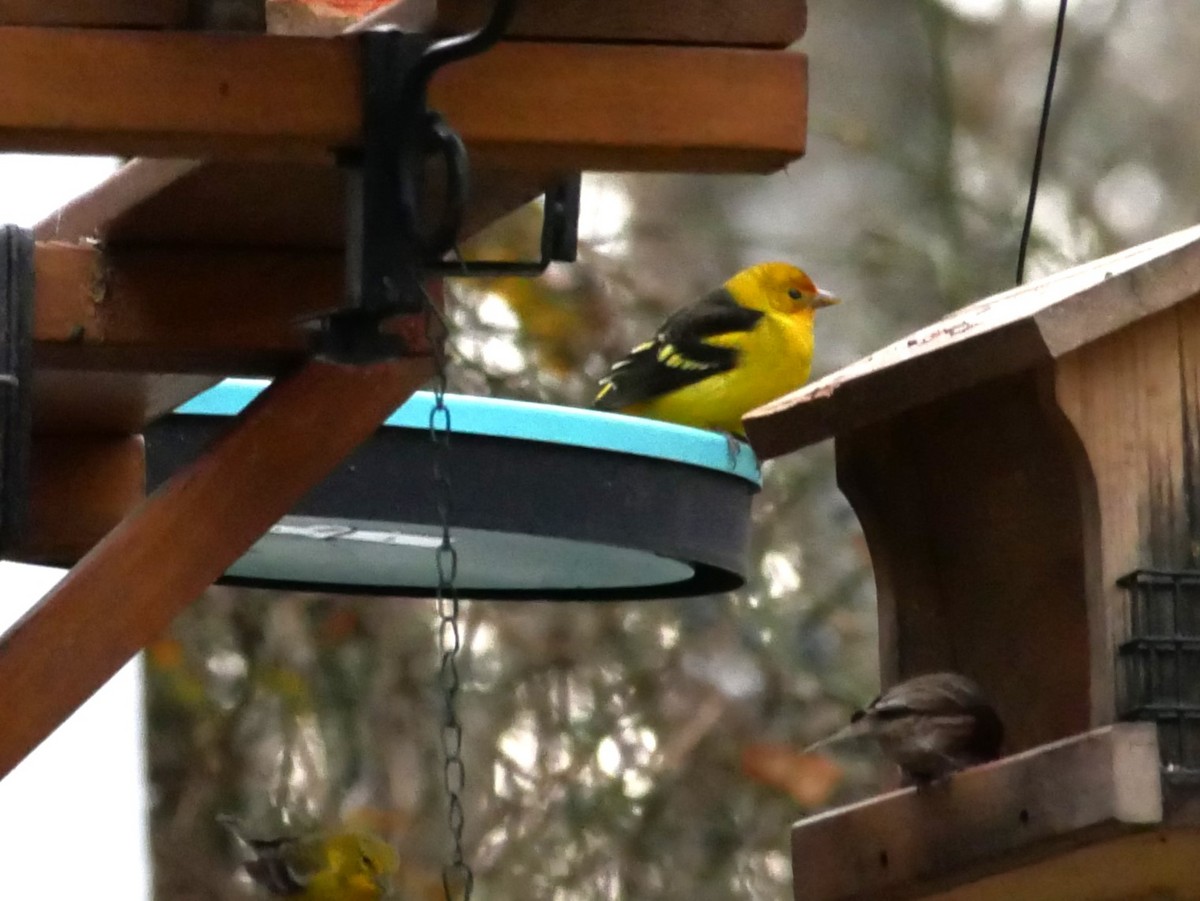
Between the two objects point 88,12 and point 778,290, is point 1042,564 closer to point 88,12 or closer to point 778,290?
point 88,12

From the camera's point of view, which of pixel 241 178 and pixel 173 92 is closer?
pixel 173 92

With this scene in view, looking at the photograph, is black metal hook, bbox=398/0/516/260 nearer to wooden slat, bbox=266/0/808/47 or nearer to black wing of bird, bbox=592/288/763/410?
wooden slat, bbox=266/0/808/47

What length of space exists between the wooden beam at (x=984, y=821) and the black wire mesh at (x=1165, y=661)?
64 mm

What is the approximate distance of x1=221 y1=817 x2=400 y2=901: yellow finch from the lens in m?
5.00

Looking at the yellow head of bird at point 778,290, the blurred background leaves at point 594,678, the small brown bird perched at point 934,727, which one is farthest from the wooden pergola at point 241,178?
the blurred background leaves at point 594,678

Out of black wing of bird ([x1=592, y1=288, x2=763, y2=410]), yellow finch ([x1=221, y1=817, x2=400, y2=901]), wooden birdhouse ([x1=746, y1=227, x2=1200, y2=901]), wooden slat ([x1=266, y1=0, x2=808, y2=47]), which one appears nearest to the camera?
wooden slat ([x1=266, y1=0, x2=808, y2=47])

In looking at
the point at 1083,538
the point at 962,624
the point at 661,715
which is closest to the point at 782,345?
the point at 661,715

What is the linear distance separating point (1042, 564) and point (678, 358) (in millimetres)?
3141

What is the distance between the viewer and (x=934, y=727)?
7.14ft

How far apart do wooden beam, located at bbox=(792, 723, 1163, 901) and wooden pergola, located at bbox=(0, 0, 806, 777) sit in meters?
0.59

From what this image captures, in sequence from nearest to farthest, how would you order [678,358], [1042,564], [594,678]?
[1042,564] < [678,358] < [594,678]

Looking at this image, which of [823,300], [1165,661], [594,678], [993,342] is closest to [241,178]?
[993,342]

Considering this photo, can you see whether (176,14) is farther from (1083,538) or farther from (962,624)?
(962,624)

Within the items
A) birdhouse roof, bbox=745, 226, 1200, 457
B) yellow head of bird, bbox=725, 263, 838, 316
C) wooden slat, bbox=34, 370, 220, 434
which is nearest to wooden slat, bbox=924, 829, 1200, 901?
birdhouse roof, bbox=745, 226, 1200, 457
